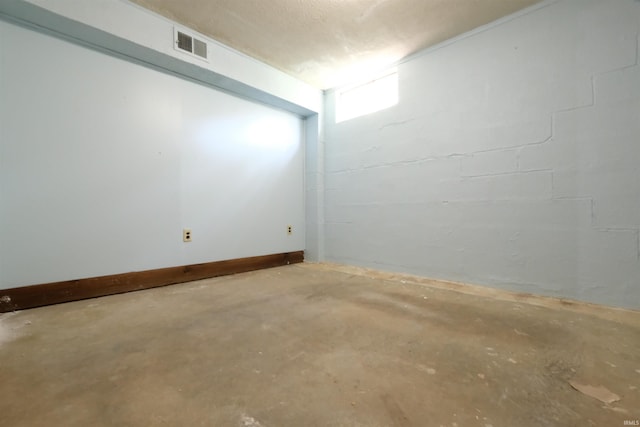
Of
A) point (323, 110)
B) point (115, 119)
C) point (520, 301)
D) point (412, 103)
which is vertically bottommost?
point (520, 301)

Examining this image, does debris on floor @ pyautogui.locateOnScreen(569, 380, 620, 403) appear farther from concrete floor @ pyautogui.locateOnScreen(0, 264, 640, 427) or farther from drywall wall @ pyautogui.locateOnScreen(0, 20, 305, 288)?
drywall wall @ pyautogui.locateOnScreen(0, 20, 305, 288)

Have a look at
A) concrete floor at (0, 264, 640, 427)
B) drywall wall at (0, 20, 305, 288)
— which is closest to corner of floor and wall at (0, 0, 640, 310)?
drywall wall at (0, 20, 305, 288)

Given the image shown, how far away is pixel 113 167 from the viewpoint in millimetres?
1989

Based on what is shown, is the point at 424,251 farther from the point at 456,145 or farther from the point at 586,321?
the point at 586,321

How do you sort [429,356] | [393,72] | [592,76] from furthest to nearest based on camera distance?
[393,72]
[592,76]
[429,356]

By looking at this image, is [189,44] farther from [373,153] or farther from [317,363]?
[317,363]

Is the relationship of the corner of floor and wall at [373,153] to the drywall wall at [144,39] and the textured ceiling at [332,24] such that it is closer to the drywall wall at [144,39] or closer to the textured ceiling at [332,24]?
the drywall wall at [144,39]

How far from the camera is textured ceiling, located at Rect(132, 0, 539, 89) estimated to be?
1897 mm

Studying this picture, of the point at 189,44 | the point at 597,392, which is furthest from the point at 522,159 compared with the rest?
the point at 189,44

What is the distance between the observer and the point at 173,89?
231 centimetres

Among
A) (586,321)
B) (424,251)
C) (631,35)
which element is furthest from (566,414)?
(631,35)

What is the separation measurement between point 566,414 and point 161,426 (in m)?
1.14

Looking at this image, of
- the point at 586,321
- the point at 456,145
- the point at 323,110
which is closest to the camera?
the point at 586,321

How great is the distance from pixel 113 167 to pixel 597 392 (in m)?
2.89
